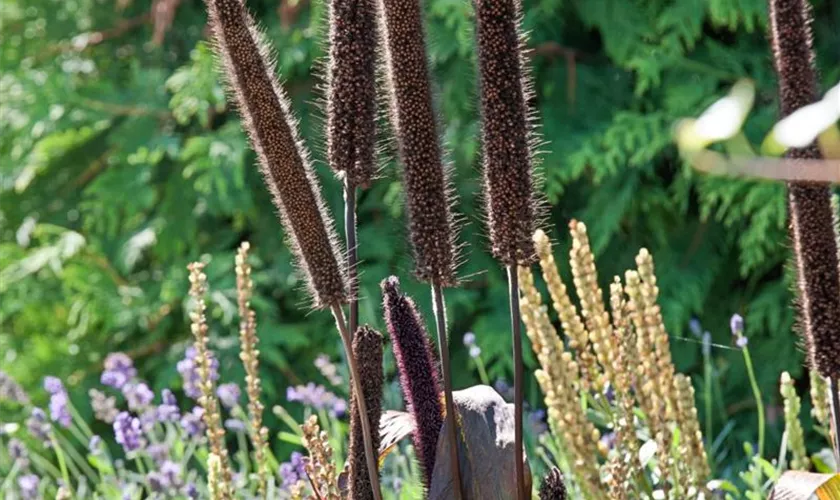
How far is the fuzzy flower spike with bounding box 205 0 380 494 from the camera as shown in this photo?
57.4 inches

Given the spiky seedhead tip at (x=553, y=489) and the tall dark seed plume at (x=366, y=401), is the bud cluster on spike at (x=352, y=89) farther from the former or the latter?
the spiky seedhead tip at (x=553, y=489)

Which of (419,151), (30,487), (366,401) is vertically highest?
(419,151)

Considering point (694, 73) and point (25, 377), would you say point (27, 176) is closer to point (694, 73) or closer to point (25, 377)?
point (25, 377)

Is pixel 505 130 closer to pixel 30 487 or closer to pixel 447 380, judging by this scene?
pixel 447 380

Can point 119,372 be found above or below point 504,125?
below

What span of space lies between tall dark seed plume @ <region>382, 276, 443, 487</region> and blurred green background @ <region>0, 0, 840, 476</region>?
191 cm

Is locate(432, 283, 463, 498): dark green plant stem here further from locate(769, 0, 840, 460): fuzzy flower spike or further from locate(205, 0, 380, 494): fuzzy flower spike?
locate(769, 0, 840, 460): fuzzy flower spike

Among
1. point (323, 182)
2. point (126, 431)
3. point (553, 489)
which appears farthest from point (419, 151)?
point (323, 182)

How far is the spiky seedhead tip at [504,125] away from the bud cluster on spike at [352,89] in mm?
226

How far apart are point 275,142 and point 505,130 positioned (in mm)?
284

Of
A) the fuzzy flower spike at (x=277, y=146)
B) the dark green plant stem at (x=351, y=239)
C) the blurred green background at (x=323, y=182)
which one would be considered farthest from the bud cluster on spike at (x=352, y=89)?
the blurred green background at (x=323, y=182)

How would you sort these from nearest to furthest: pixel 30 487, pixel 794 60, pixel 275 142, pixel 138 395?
pixel 275 142, pixel 794 60, pixel 30 487, pixel 138 395

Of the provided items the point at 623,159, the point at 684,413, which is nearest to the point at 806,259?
the point at 684,413

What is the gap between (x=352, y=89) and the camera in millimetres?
1646
